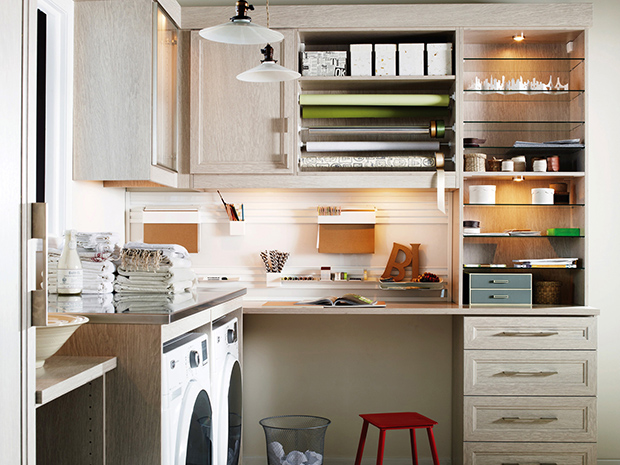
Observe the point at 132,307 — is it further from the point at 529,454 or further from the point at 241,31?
the point at 529,454

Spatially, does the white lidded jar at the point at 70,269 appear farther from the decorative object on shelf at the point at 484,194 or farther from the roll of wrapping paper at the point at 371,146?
the decorative object on shelf at the point at 484,194

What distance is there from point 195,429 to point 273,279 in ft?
4.61

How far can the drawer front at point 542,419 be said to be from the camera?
2926 mm

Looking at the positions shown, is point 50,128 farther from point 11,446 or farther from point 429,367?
point 429,367

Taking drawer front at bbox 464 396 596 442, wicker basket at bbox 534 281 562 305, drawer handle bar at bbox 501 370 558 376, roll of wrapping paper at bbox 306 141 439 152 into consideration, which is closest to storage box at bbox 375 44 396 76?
roll of wrapping paper at bbox 306 141 439 152

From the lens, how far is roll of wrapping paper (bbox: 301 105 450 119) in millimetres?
3146

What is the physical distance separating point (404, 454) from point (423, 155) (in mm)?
1659

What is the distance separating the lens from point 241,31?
1898 millimetres

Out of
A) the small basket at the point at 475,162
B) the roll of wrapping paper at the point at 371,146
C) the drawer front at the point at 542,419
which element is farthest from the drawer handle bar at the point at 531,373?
the roll of wrapping paper at the point at 371,146

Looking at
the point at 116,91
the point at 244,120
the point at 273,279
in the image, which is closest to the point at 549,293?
the point at 273,279

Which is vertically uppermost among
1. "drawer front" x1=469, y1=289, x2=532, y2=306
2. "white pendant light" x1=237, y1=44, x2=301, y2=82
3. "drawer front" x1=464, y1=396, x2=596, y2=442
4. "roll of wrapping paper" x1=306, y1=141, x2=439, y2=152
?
"white pendant light" x1=237, y1=44, x2=301, y2=82

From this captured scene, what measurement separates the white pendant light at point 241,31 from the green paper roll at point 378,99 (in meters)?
1.14

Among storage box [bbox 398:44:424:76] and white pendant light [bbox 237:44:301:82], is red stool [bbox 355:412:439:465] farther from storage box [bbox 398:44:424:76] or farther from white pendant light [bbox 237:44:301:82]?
storage box [bbox 398:44:424:76]

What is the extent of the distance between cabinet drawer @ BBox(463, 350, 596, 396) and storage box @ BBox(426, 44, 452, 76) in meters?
1.43
